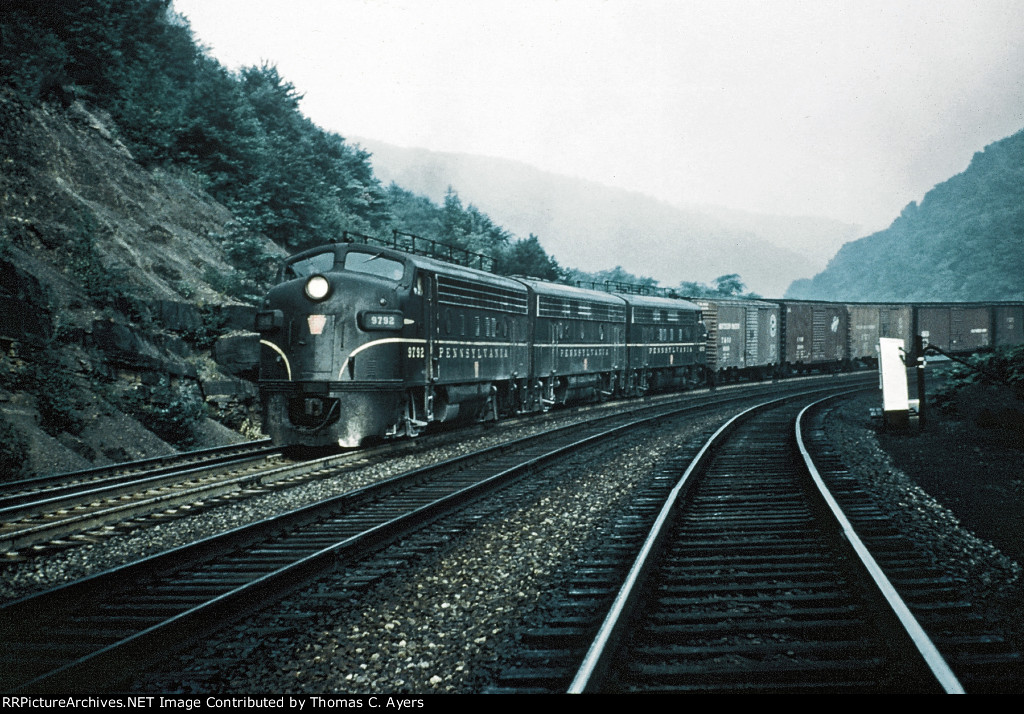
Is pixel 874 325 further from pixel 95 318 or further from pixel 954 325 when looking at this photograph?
pixel 95 318

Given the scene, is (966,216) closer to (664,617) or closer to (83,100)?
(83,100)

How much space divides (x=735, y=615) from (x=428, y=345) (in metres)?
9.64

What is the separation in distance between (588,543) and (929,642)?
11.8 feet

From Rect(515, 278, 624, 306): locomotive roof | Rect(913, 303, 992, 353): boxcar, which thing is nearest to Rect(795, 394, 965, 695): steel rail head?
Rect(515, 278, 624, 306): locomotive roof

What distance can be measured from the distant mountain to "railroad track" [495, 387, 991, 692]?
339 ft

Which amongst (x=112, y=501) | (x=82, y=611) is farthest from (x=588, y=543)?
Result: (x=112, y=501)

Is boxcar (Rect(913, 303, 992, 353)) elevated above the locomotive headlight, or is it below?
above

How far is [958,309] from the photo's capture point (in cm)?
4488

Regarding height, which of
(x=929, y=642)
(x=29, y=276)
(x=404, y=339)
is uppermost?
(x=29, y=276)

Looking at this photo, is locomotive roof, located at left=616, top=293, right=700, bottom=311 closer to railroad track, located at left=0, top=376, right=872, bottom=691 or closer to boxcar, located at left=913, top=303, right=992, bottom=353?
boxcar, located at left=913, top=303, right=992, bottom=353

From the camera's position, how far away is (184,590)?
584cm

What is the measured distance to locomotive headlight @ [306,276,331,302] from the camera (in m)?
12.6

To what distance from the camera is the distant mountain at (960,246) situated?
318ft

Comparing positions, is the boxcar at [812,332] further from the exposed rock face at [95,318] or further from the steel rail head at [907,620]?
the steel rail head at [907,620]
